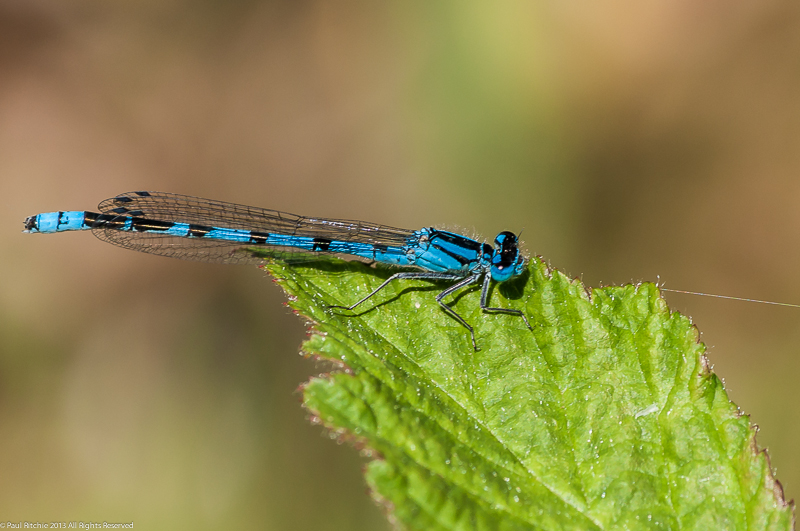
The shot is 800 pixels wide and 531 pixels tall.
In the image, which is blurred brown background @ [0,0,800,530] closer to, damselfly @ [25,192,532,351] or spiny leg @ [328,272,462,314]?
damselfly @ [25,192,532,351]

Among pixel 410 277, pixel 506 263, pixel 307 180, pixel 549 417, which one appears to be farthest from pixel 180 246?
pixel 549 417

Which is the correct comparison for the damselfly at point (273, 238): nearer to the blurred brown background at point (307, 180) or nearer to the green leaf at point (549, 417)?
the green leaf at point (549, 417)

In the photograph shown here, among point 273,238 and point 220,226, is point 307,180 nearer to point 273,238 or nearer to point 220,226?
point 220,226

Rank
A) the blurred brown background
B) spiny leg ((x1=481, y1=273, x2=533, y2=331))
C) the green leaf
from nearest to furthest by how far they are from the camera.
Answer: the green leaf → spiny leg ((x1=481, y1=273, x2=533, y2=331)) → the blurred brown background

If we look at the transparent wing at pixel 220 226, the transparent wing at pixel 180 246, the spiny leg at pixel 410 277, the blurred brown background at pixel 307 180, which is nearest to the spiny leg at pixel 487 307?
the spiny leg at pixel 410 277

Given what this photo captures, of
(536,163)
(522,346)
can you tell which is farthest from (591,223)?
(522,346)

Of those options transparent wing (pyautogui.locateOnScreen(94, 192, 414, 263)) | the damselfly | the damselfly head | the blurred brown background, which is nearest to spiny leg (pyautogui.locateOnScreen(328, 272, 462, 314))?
the damselfly
